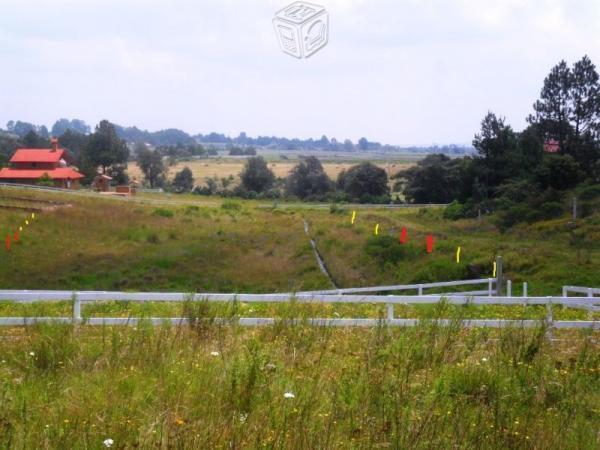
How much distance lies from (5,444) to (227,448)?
1354mm

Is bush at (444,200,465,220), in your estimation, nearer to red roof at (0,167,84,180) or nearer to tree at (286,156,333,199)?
tree at (286,156,333,199)

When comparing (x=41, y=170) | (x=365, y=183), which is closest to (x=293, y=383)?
(x=365, y=183)

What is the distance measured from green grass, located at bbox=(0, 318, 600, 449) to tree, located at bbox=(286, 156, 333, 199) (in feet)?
227

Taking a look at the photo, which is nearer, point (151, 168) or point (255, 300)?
point (255, 300)

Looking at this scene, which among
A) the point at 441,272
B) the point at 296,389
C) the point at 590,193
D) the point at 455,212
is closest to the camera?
the point at 296,389

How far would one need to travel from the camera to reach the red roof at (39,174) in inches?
2771

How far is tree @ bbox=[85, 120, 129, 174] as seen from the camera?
82000 millimetres

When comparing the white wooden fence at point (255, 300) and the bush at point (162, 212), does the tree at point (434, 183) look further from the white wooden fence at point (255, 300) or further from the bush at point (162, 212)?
the white wooden fence at point (255, 300)

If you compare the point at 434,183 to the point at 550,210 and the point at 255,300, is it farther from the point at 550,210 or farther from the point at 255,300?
the point at 255,300

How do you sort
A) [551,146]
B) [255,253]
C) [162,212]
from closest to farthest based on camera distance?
[255,253] → [162,212] → [551,146]

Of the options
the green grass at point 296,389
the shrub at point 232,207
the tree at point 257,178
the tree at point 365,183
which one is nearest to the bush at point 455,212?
the shrub at point 232,207

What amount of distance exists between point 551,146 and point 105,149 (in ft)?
157

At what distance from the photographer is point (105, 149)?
273 ft

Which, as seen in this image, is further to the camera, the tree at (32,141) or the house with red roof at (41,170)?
the tree at (32,141)
